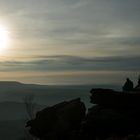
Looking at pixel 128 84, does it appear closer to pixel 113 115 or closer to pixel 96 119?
pixel 113 115

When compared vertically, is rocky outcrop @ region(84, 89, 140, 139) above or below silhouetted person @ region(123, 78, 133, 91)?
below

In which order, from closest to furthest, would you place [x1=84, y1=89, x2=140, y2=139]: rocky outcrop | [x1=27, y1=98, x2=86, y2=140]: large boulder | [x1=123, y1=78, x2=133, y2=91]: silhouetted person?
1. [x1=84, y1=89, x2=140, y2=139]: rocky outcrop
2. [x1=27, y1=98, x2=86, y2=140]: large boulder
3. [x1=123, y1=78, x2=133, y2=91]: silhouetted person

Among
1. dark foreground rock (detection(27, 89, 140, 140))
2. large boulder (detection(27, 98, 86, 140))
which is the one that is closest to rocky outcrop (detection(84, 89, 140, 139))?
dark foreground rock (detection(27, 89, 140, 140))

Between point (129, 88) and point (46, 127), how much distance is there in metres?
19.6

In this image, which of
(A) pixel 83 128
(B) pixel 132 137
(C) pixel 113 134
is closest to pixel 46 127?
(A) pixel 83 128

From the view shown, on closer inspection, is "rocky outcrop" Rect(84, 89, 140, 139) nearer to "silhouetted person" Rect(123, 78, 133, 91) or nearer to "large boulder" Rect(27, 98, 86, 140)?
"large boulder" Rect(27, 98, 86, 140)

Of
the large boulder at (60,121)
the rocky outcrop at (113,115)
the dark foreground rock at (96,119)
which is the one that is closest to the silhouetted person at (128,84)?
the dark foreground rock at (96,119)

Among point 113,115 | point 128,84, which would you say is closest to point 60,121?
point 113,115

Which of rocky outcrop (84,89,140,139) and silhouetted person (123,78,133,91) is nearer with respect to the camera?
rocky outcrop (84,89,140,139)

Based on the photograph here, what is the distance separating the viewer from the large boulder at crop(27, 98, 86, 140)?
55438mm

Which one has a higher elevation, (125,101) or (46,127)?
(125,101)

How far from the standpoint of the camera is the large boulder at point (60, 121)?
55.4m

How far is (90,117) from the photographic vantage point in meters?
54.1

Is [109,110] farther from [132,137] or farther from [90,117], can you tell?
[132,137]
